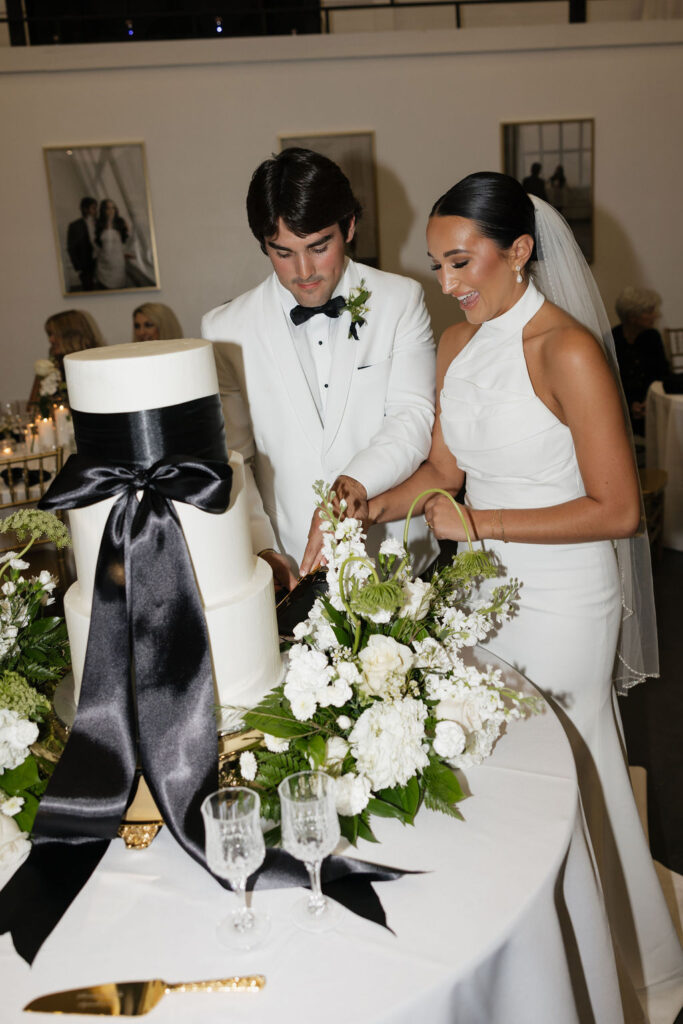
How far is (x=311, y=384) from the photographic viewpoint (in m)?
2.83

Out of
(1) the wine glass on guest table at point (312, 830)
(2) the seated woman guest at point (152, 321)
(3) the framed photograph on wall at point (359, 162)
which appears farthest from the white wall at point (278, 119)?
(1) the wine glass on guest table at point (312, 830)

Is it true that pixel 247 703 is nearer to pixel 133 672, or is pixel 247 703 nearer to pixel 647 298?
pixel 133 672

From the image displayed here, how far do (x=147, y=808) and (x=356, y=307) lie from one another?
1619 millimetres

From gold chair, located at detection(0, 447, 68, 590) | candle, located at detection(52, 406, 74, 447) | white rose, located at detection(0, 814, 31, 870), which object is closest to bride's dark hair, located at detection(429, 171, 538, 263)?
white rose, located at detection(0, 814, 31, 870)

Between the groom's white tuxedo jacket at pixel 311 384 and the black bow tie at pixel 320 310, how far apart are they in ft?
0.13

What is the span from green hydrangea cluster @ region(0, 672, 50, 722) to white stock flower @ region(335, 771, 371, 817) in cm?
62

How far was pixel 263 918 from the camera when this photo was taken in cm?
136

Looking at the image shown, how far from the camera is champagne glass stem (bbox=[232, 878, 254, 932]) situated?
1342 millimetres

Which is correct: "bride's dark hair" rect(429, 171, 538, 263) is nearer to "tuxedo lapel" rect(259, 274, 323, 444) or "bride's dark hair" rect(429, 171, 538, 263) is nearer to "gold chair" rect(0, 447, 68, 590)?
"tuxedo lapel" rect(259, 274, 323, 444)

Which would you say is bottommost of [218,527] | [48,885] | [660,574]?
[660,574]

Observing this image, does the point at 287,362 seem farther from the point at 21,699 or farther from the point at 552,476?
the point at 21,699

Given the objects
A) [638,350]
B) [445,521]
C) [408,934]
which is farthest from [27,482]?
[638,350]

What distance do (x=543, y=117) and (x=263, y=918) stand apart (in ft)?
28.3

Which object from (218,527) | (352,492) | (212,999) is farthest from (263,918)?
(352,492)
